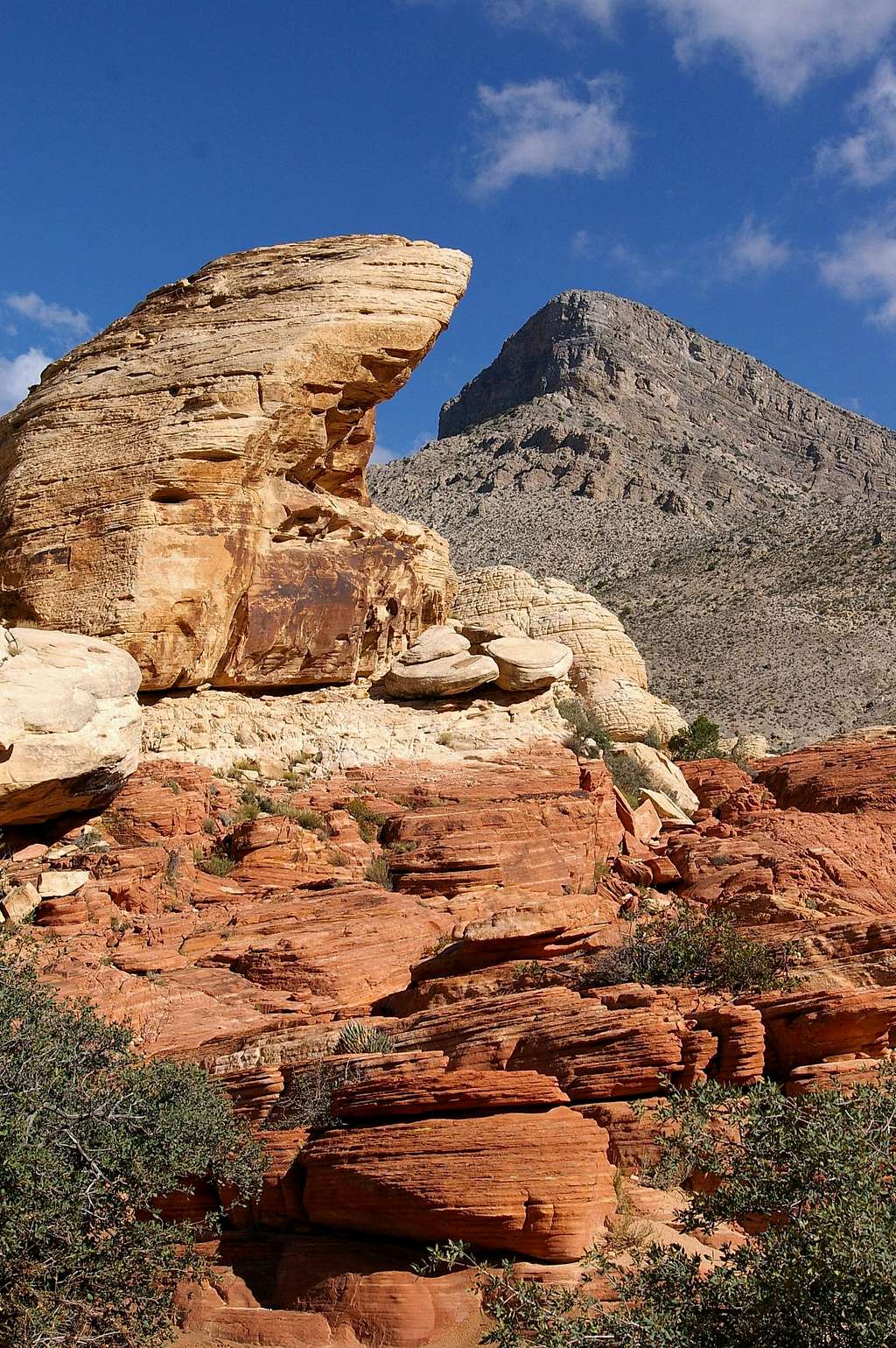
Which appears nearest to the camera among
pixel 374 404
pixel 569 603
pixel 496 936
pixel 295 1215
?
pixel 295 1215

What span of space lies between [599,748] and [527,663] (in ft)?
6.12

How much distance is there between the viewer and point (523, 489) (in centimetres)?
7119

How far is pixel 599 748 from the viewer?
67.0 ft

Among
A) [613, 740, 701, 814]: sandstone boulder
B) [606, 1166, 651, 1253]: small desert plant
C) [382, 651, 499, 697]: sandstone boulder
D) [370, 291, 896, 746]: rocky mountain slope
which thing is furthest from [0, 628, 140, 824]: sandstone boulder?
[370, 291, 896, 746]: rocky mountain slope

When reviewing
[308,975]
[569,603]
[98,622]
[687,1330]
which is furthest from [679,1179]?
[569,603]

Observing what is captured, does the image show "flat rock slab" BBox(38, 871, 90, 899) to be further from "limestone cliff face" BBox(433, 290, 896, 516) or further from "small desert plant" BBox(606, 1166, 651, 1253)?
"limestone cliff face" BBox(433, 290, 896, 516)

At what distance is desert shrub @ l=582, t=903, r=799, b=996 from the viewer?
11.5 meters

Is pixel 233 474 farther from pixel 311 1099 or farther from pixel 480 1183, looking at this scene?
pixel 480 1183

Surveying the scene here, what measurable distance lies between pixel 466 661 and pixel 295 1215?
1151 cm

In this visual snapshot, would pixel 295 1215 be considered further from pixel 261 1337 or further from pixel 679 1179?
pixel 679 1179

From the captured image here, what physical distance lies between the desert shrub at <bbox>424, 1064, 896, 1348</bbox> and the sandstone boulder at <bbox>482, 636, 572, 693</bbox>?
37.8ft

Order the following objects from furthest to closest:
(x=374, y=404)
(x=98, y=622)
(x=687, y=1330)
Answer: (x=374, y=404) → (x=98, y=622) → (x=687, y=1330)

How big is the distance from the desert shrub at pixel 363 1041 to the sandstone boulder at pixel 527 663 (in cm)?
955

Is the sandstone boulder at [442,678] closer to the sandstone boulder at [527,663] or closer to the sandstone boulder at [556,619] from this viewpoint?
the sandstone boulder at [527,663]
